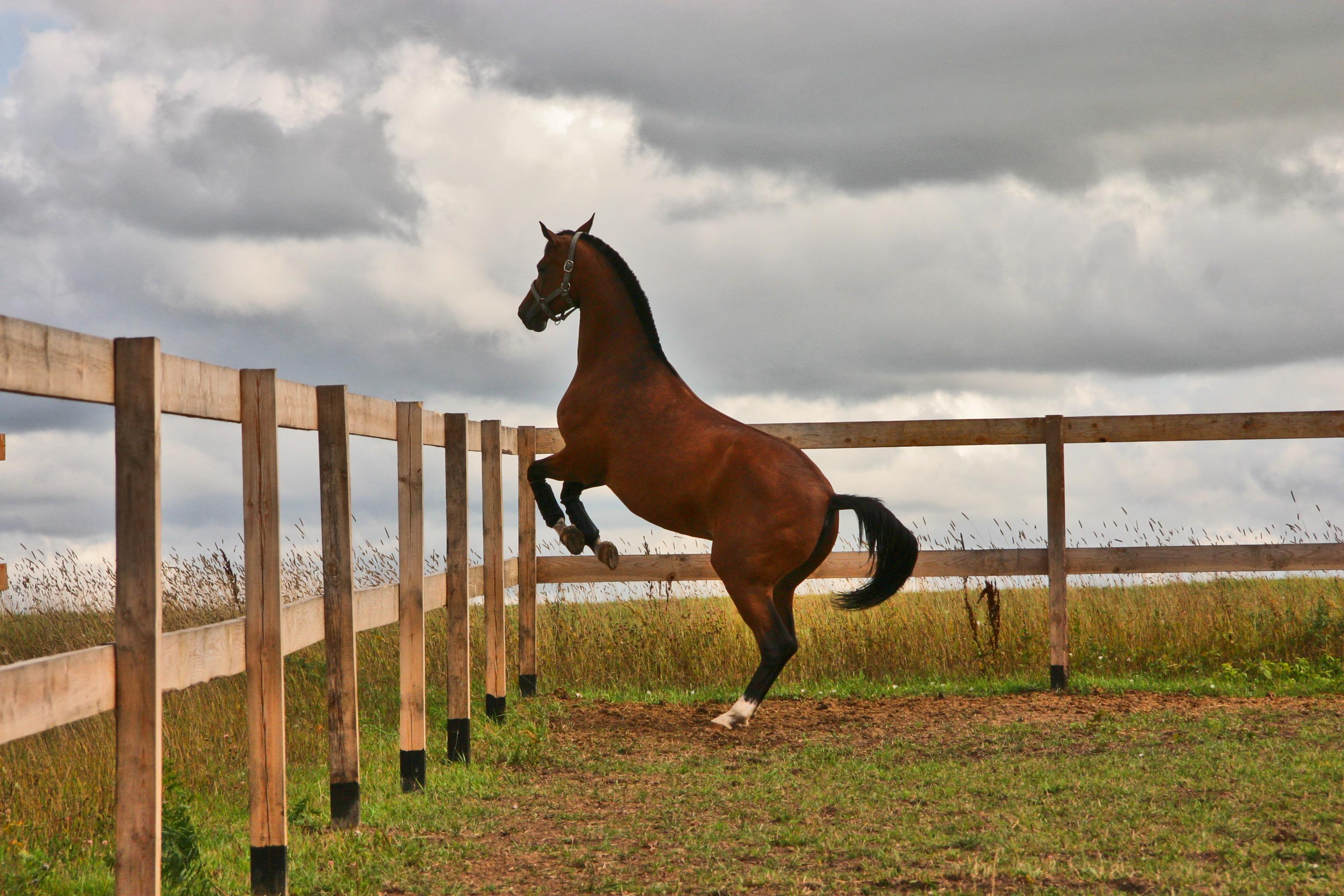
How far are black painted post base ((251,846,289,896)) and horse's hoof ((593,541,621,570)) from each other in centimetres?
350

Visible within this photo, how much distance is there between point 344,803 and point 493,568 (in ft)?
10.2

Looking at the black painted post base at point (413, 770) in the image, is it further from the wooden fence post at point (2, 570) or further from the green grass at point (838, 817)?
the wooden fence post at point (2, 570)

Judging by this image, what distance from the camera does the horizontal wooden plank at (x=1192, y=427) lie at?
9211 millimetres

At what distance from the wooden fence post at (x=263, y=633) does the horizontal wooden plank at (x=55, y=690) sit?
802 millimetres

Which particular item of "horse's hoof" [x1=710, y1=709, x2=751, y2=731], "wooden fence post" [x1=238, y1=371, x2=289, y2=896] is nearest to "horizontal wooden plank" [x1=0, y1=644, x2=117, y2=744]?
"wooden fence post" [x1=238, y1=371, x2=289, y2=896]

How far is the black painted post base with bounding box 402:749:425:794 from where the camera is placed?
598 centimetres

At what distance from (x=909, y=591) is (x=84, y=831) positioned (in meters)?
7.24

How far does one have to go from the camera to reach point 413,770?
598 centimetres

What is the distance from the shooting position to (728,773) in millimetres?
6398

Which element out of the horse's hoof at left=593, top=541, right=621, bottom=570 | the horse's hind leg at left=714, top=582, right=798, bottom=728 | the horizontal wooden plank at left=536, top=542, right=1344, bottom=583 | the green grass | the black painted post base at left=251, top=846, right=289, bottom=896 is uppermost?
the horse's hoof at left=593, top=541, right=621, bottom=570

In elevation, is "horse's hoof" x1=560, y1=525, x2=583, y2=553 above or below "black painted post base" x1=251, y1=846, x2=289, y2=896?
above

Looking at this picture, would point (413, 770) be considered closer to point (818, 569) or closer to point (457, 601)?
point (457, 601)

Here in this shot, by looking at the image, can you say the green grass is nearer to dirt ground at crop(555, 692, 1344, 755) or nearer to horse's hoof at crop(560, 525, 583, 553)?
dirt ground at crop(555, 692, 1344, 755)

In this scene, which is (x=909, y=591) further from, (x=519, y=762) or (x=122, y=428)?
(x=122, y=428)
